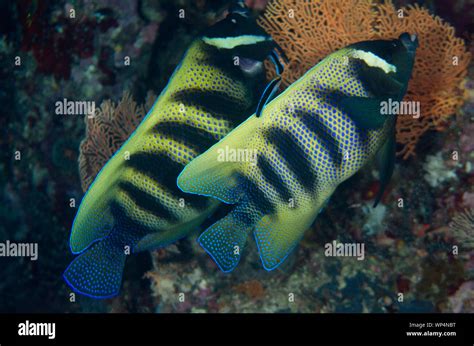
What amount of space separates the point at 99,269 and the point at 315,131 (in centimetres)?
164

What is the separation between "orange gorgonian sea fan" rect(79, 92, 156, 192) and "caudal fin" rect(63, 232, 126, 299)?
126cm

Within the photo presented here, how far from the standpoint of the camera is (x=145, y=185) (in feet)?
7.38

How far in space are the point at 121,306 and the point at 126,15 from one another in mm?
3244

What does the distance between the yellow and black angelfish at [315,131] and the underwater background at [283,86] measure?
92 cm

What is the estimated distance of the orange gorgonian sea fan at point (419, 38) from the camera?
285cm

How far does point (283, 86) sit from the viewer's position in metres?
3.12

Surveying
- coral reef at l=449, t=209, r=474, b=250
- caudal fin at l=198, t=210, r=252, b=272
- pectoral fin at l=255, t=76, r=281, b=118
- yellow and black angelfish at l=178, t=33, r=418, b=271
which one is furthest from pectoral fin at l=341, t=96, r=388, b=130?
coral reef at l=449, t=209, r=474, b=250

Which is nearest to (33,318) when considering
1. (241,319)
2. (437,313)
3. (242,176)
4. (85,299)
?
(241,319)

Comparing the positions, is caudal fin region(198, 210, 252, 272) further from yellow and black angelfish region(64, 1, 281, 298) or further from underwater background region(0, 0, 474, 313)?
underwater background region(0, 0, 474, 313)

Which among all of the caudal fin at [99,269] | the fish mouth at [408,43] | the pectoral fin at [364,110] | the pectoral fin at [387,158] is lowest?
the caudal fin at [99,269]

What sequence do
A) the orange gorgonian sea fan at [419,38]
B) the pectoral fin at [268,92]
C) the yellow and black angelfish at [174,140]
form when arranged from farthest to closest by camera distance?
the orange gorgonian sea fan at [419,38] → the yellow and black angelfish at [174,140] → the pectoral fin at [268,92]

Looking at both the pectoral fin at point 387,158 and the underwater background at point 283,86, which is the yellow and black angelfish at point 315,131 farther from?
the underwater background at point 283,86

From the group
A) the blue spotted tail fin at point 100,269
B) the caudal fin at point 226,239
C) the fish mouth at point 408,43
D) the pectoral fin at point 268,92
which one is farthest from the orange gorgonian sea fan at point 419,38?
the blue spotted tail fin at point 100,269

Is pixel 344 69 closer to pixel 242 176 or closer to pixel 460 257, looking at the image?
pixel 242 176
